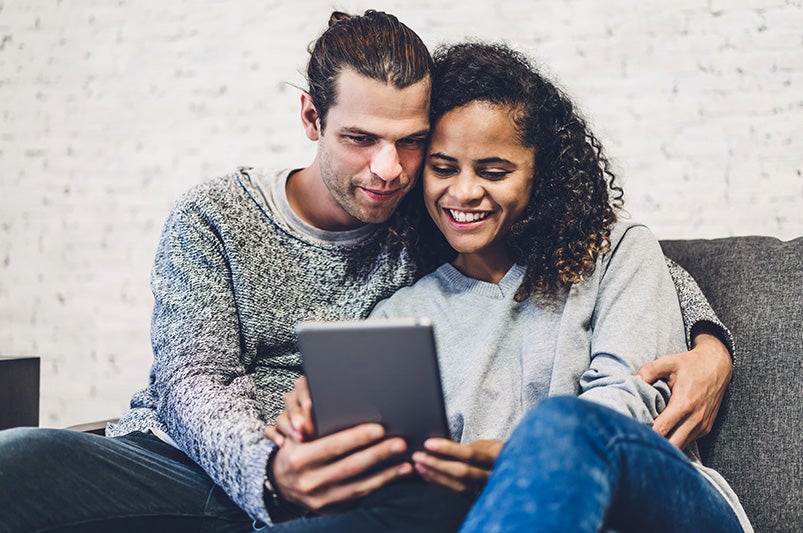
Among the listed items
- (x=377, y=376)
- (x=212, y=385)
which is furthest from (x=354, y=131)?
(x=377, y=376)

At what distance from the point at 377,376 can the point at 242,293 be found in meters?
0.57

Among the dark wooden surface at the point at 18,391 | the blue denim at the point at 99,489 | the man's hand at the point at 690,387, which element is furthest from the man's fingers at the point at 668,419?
the dark wooden surface at the point at 18,391

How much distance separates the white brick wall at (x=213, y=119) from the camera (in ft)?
5.78

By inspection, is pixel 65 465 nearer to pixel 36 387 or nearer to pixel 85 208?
pixel 36 387

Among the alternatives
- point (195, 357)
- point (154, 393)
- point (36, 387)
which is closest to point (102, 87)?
point (36, 387)

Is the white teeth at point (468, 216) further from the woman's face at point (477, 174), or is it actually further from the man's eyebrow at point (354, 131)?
the man's eyebrow at point (354, 131)

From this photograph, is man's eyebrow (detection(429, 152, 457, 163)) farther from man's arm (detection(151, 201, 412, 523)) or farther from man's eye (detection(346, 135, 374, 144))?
man's arm (detection(151, 201, 412, 523))

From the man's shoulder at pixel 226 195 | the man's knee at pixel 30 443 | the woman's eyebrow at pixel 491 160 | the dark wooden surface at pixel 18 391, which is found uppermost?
the woman's eyebrow at pixel 491 160

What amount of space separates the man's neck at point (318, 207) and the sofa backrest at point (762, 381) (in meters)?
0.64

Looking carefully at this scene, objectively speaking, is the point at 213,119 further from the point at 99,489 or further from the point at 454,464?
the point at 454,464

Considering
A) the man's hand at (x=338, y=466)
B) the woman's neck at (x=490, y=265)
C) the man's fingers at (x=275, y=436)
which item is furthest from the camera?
the woman's neck at (x=490, y=265)

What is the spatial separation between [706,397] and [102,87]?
1795mm

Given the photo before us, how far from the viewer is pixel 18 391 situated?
1.75m

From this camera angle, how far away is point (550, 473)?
0.80m
